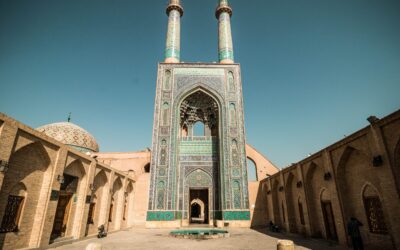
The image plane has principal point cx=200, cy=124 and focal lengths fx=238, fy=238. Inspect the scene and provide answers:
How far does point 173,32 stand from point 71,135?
12.4 m

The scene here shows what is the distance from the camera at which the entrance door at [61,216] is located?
9.44 m

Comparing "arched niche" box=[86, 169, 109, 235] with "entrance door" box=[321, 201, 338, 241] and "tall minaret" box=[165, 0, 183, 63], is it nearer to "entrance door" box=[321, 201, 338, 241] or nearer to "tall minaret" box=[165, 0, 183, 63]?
"entrance door" box=[321, 201, 338, 241]

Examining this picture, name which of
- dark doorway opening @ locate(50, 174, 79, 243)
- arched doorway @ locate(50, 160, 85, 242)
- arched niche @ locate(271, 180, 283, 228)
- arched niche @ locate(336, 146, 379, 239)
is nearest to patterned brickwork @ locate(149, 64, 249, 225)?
arched niche @ locate(271, 180, 283, 228)

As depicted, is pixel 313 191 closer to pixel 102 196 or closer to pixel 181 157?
pixel 181 157

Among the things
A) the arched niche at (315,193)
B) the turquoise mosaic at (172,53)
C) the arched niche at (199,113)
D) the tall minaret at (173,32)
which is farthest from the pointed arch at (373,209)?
the turquoise mosaic at (172,53)

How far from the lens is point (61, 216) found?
9727 mm

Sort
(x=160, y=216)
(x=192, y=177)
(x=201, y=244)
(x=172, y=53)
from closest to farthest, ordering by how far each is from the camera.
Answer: (x=201, y=244)
(x=160, y=216)
(x=192, y=177)
(x=172, y=53)

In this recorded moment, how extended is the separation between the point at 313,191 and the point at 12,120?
1164 cm

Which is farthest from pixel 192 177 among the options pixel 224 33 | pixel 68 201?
pixel 224 33

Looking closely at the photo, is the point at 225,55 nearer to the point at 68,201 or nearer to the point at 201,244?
the point at 201,244

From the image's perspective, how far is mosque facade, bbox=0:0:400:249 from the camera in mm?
7043

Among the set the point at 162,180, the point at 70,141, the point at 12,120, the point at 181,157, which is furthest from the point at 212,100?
the point at 12,120

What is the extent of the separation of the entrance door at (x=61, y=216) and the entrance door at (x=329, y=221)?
35.0 feet

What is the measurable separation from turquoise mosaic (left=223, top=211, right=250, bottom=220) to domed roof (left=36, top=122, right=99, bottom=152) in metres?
12.8
